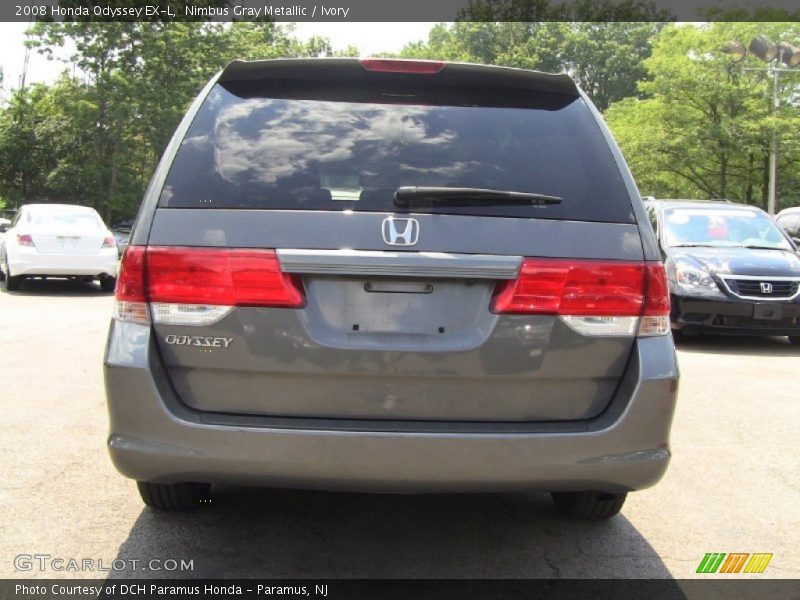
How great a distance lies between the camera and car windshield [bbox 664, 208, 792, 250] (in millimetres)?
10250

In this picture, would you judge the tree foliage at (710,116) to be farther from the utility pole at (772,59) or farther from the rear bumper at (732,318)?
the rear bumper at (732,318)

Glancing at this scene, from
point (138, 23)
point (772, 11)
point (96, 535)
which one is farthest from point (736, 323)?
point (138, 23)

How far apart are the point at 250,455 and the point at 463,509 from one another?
4.93 feet

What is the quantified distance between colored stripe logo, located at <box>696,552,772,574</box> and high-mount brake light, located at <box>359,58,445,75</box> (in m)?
2.17

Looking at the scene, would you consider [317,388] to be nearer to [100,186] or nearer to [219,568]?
[219,568]

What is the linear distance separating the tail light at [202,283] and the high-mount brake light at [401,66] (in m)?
0.88

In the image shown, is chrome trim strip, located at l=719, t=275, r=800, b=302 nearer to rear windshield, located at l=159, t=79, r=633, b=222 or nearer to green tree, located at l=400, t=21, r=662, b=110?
rear windshield, located at l=159, t=79, r=633, b=222

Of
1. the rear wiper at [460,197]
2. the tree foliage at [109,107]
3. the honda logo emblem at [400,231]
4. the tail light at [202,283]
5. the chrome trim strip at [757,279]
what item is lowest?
the tree foliage at [109,107]

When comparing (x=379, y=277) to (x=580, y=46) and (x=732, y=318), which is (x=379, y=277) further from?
(x=580, y=46)

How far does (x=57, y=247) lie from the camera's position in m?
14.2

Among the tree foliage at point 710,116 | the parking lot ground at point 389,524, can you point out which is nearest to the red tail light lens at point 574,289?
the parking lot ground at point 389,524

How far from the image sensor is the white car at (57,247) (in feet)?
46.4

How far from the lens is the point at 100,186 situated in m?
39.5

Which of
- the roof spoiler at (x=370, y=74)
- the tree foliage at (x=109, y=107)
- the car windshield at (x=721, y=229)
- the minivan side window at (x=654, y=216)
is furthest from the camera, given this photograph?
the tree foliage at (x=109, y=107)
